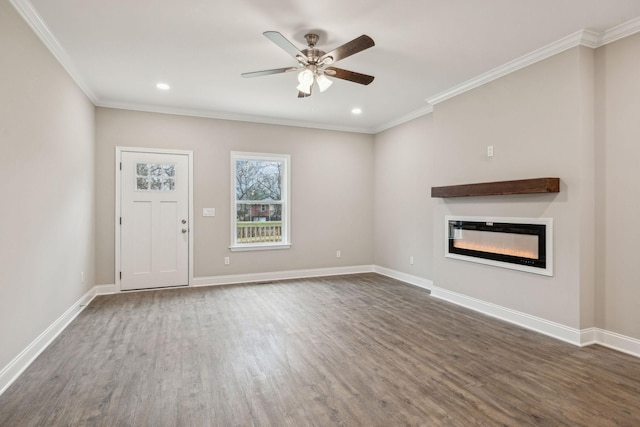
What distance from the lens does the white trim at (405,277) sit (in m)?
5.19

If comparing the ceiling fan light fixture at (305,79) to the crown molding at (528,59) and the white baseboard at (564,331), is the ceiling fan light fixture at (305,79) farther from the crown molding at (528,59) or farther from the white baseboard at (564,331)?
the white baseboard at (564,331)

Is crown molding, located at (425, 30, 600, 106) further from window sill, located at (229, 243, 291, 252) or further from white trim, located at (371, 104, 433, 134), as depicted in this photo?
window sill, located at (229, 243, 291, 252)

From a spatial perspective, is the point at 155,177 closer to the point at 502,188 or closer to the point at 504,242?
the point at 502,188

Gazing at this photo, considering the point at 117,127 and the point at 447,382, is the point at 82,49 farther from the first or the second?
the point at 447,382

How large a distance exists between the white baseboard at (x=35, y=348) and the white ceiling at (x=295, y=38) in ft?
8.60

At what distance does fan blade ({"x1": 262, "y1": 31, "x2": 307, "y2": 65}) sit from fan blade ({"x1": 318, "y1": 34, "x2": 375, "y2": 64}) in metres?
0.18

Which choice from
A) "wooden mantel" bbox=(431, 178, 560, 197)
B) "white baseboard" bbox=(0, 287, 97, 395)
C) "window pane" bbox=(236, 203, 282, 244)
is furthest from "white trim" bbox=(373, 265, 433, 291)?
"white baseboard" bbox=(0, 287, 97, 395)

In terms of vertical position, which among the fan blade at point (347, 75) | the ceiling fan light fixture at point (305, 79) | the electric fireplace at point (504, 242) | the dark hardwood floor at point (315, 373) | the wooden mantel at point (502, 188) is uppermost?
the fan blade at point (347, 75)

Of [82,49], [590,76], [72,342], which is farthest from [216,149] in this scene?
[590,76]

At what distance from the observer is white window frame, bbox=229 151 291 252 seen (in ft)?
18.2

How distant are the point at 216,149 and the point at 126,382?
3838 millimetres

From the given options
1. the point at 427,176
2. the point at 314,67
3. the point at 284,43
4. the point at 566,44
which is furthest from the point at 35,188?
the point at 566,44

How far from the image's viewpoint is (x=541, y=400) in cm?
214

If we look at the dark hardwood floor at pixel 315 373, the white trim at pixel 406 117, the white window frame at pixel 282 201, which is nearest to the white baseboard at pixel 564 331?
the dark hardwood floor at pixel 315 373
